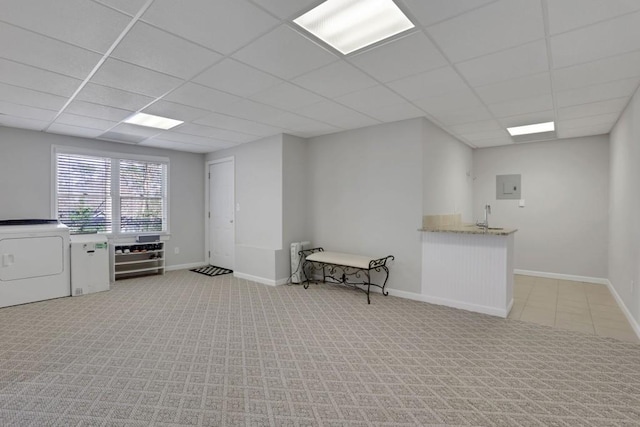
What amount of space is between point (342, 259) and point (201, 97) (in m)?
2.73

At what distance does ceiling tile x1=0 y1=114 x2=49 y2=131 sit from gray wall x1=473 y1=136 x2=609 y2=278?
7657 millimetres

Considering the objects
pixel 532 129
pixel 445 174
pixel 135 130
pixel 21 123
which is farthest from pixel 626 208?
pixel 21 123

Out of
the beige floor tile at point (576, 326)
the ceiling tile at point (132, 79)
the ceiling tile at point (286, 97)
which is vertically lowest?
the beige floor tile at point (576, 326)

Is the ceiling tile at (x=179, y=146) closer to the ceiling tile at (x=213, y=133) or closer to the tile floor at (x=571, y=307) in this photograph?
the ceiling tile at (x=213, y=133)

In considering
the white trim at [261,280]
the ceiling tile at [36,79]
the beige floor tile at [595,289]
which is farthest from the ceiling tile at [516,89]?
the ceiling tile at [36,79]

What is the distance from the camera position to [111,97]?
11.0 feet

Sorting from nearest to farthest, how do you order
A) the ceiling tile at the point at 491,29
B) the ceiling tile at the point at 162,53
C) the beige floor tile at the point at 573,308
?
the ceiling tile at the point at 491,29, the ceiling tile at the point at 162,53, the beige floor tile at the point at 573,308

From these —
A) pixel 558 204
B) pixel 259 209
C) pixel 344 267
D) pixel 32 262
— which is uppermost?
pixel 558 204

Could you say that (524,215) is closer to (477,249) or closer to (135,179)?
(477,249)

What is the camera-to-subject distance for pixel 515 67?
270 cm

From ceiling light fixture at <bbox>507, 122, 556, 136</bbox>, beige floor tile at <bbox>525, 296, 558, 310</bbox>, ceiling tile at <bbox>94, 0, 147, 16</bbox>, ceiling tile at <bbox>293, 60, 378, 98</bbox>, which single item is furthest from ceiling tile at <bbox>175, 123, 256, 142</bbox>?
beige floor tile at <bbox>525, 296, 558, 310</bbox>

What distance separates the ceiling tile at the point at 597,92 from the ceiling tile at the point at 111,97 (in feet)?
14.9

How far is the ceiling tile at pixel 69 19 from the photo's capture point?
1.84 metres

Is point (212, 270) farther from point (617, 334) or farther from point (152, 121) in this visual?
point (617, 334)
